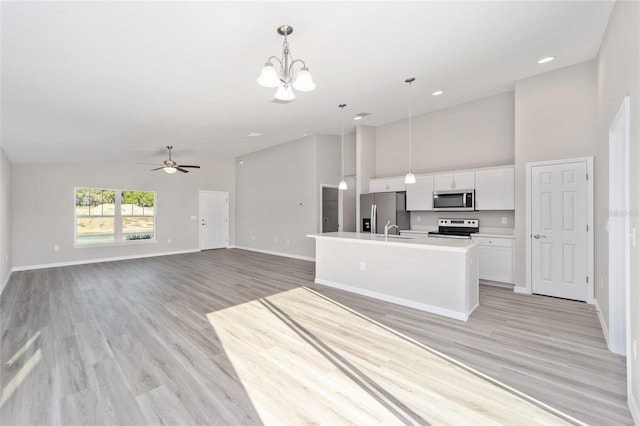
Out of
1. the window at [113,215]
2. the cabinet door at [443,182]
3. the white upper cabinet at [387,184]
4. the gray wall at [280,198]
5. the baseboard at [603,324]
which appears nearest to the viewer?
the baseboard at [603,324]

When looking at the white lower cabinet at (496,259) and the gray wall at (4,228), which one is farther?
the gray wall at (4,228)

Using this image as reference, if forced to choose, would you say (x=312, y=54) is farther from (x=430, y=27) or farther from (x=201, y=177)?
(x=201, y=177)

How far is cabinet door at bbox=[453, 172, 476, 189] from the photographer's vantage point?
5129 millimetres

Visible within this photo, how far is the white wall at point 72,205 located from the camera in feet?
20.9

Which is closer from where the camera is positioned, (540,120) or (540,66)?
(540,66)

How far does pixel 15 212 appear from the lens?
6.24 meters

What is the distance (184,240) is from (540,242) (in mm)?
8871

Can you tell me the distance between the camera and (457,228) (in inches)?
215

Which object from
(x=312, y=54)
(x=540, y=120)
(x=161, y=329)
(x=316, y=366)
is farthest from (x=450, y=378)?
(x=540, y=120)

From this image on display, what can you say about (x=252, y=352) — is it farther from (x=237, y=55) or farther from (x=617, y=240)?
(x=617, y=240)

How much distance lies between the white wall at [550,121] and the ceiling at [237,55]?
0.28 meters

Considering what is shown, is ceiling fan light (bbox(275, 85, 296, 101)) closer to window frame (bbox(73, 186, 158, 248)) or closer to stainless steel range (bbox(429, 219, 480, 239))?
stainless steel range (bbox(429, 219, 480, 239))

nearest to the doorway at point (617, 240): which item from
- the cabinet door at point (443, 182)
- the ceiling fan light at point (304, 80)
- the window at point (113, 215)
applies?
the cabinet door at point (443, 182)

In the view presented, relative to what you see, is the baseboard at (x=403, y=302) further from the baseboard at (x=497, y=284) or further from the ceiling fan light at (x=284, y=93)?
the ceiling fan light at (x=284, y=93)
